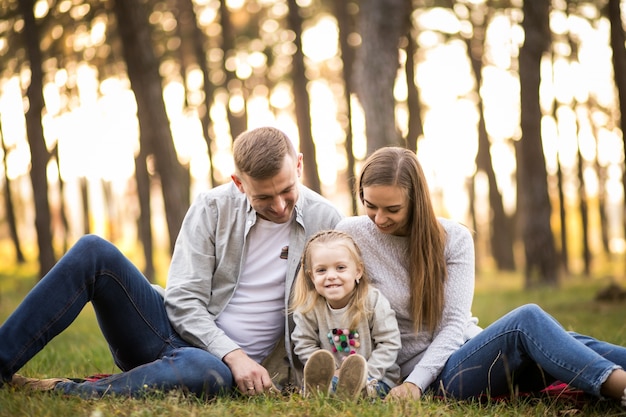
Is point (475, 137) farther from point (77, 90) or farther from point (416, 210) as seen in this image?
point (416, 210)

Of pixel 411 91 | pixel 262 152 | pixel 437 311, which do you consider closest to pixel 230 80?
pixel 411 91

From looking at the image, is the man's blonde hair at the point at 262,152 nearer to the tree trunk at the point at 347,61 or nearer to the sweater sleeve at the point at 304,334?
the sweater sleeve at the point at 304,334

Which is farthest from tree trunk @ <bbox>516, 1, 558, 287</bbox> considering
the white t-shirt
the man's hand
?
the man's hand

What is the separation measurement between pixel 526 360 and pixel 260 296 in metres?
1.51

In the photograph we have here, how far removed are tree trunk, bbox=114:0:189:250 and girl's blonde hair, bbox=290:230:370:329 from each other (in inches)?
272

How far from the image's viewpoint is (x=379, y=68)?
8.71 meters

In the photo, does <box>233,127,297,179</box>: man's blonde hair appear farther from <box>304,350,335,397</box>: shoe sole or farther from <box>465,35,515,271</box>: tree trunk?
<box>465,35,515,271</box>: tree trunk

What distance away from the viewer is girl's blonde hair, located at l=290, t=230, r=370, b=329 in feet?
12.5

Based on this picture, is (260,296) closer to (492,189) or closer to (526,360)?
(526,360)

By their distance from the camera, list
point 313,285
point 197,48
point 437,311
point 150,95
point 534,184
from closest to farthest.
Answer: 1. point 437,311
2. point 313,285
3. point 150,95
4. point 534,184
5. point 197,48

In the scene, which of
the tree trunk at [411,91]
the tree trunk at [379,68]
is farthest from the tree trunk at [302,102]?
the tree trunk at [379,68]

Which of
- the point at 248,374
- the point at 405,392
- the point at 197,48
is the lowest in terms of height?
the point at 405,392

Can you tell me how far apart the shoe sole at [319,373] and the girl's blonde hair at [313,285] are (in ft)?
1.19

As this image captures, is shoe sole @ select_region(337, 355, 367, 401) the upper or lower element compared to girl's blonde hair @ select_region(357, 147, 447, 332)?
lower
